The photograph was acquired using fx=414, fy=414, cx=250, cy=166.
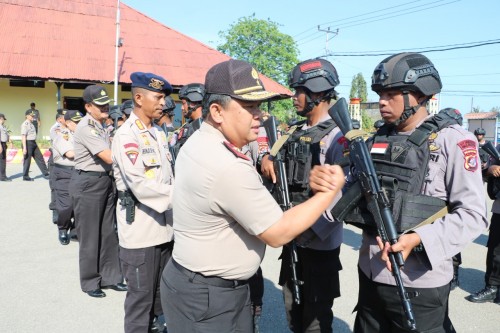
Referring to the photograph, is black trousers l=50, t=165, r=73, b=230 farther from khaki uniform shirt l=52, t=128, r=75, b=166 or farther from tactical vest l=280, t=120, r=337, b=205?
tactical vest l=280, t=120, r=337, b=205

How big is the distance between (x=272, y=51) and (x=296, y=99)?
3649cm

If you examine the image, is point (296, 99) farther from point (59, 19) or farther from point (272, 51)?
point (272, 51)

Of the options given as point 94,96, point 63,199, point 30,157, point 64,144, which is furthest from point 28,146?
point 94,96

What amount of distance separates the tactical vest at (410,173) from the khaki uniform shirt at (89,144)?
3091 millimetres

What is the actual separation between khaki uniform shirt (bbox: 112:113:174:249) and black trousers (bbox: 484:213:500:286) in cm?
338

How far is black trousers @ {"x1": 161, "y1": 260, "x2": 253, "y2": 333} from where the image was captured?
1865mm

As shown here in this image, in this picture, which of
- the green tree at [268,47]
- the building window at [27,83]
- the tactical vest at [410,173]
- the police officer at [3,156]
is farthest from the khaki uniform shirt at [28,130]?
the green tree at [268,47]

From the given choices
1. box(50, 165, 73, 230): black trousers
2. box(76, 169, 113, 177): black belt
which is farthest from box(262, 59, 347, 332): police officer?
box(50, 165, 73, 230): black trousers

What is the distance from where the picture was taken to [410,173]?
2.00 m

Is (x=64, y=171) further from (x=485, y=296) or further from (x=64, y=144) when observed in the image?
(x=485, y=296)

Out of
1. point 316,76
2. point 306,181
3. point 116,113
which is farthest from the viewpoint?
point 116,113

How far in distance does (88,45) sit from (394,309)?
21.8m

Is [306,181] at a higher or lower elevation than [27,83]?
lower

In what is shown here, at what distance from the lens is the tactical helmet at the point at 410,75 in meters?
2.11
